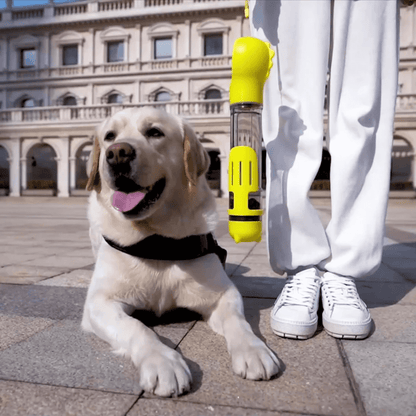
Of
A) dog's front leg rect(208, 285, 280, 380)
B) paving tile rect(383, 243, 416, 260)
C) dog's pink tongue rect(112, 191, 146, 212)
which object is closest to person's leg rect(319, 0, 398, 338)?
dog's front leg rect(208, 285, 280, 380)

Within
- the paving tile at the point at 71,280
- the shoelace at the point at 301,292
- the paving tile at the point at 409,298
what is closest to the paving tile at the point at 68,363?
the shoelace at the point at 301,292

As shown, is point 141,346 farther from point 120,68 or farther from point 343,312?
point 120,68

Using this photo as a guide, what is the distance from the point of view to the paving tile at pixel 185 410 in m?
1.04

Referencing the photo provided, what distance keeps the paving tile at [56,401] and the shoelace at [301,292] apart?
884 millimetres

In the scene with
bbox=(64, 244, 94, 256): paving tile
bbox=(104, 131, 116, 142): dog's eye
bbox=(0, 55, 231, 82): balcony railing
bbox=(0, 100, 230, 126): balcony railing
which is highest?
bbox=(0, 55, 231, 82): balcony railing

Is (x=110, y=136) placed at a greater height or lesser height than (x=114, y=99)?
lesser

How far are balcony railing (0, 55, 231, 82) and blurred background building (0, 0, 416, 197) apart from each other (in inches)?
2.5

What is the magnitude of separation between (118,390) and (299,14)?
5.77ft

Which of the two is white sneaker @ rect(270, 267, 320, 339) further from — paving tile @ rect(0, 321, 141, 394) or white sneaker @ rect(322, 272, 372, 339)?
paving tile @ rect(0, 321, 141, 394)

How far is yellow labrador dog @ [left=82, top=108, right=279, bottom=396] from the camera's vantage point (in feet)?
5.63

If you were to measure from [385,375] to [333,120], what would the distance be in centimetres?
117

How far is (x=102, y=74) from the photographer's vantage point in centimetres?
2578

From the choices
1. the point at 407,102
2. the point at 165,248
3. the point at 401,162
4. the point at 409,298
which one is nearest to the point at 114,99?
the point at 407,102

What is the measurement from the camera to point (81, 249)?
4520 mm
